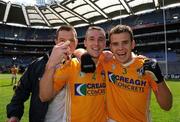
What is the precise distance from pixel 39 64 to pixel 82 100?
77cm

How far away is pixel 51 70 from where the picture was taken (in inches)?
145

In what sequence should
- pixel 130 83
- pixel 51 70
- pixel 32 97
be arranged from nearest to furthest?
pixel 51 70 < pixel 130 83 < pixel 32 97

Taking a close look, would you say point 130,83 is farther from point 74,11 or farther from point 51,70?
point 74,11

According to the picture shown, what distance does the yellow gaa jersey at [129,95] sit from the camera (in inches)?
159

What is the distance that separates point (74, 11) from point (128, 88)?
69.2 metres

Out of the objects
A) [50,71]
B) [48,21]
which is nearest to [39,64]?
[50,71]

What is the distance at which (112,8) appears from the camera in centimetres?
6969

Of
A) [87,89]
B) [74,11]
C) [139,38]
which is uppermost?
[74,11]

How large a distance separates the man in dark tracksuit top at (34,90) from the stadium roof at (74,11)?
2266 inches

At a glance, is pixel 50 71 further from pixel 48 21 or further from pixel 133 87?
pixel 48 21

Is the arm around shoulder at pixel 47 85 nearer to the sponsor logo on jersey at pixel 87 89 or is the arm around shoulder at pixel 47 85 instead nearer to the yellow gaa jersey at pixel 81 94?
the yellow gaa jersey at pixel 81 94

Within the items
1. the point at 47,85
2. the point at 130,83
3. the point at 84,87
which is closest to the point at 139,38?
the point at 130,83

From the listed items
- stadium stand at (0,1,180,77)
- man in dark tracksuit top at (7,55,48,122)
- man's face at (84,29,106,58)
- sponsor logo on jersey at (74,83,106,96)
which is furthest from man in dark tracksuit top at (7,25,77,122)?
stadium stand at (0,1,180,77)

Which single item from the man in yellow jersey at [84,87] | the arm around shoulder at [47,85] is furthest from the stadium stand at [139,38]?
the arm around shoulder at [47,85]
